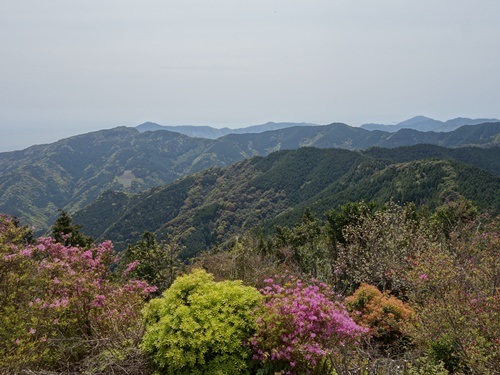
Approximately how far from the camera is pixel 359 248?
2045cm

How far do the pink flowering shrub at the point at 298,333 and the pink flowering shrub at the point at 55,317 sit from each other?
3251mm

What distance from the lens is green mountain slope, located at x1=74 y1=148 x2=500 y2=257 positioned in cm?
10281

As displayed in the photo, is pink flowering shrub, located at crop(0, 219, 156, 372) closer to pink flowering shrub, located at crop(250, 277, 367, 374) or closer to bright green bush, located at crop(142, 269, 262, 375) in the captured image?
bright green bush, located at crop(142, 269, 262, 375)

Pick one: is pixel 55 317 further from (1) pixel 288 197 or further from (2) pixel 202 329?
(1) pixel 288 197

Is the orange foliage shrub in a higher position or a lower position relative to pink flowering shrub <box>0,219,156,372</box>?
lower

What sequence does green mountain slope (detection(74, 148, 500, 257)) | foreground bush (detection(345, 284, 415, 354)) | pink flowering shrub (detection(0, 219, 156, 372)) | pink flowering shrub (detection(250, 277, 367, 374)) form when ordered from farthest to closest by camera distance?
green mountain slope (detection(74, 148, 500, 257)) < foreground bush (detection(345, 284, 415, 354)) < pink flowering shrub (detection(250, 277, 367, 374)) < pink flowering shrub (detection(0, 219, 156, 372))

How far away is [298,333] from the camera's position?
6.66 meters

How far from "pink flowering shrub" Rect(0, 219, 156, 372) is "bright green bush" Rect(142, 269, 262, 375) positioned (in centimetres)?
126

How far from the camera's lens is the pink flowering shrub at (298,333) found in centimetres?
655

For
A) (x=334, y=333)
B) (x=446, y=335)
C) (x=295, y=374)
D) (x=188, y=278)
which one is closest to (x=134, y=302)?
(x=188, y=278)

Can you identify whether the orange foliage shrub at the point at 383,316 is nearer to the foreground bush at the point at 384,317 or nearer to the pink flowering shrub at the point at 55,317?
the foreground bush at the point at 384,317

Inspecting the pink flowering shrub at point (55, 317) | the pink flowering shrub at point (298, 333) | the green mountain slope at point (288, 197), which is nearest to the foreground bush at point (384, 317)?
the pink flowering shrub at point (298, 333)

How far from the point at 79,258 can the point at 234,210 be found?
154348mm

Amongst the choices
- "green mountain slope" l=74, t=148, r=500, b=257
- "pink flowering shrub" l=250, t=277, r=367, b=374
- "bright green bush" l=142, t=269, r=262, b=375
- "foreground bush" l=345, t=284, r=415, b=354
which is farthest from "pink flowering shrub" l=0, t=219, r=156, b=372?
"green mountain slope" l=74, t=148, r=500, b=257
